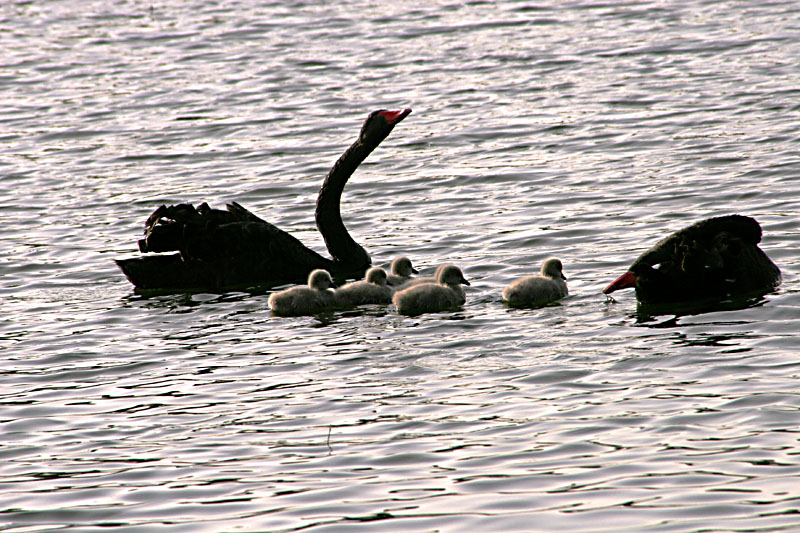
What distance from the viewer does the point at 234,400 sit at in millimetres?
8641

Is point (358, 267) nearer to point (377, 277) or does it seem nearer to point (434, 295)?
point (377, 277)

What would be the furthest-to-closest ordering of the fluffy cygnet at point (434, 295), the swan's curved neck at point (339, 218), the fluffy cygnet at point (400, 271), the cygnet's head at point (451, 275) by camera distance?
1. the swan's curved neck at point (339, 218)
2. the fluffy cygnet at point (400, 271)
3. the cygnet's head at point (451, 275)
4. the fluffy cygnet at point (434, 295)

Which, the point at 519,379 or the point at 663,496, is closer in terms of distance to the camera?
the point at 663,496

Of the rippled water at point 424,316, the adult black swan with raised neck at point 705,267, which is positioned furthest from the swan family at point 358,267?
the rippled water at point 424,316

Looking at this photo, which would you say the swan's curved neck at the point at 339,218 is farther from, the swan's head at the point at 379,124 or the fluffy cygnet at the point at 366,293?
the fluffy cygnet at the point at 366,293

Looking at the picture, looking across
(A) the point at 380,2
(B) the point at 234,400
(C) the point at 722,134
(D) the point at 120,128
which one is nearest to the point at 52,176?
(D) the point at 120,128

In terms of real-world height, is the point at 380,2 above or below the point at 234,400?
above

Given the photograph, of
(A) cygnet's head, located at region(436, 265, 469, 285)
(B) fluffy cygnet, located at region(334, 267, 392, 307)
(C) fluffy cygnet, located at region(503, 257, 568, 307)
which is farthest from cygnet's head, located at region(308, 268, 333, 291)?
(C) fluffy cygnet, located at region(503, 257, 568, 307)

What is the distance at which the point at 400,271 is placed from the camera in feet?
37.7

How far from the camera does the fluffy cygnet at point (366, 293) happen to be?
10977 millimetres

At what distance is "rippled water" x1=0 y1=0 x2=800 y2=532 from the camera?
6988 millimetres

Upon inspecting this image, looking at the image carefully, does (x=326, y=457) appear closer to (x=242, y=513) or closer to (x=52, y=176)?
(x=242, y=513)

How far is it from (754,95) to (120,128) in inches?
378

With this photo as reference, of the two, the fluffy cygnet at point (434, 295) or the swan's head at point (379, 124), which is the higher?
the swan's head at point (379, 124)
